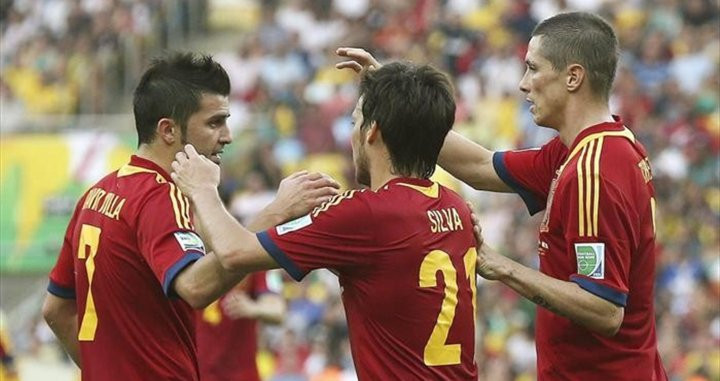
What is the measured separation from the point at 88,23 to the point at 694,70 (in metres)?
9.91

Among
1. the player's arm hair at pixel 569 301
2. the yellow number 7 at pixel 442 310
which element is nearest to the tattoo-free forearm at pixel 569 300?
the player's arm hair at pixel 569 301

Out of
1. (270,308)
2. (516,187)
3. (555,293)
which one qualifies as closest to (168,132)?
(516,187)

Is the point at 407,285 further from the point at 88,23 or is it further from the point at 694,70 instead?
the point at 88,23

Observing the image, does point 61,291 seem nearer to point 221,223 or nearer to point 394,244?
point 221,223

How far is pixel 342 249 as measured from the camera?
216 inches

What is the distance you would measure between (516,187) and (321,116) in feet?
35.8

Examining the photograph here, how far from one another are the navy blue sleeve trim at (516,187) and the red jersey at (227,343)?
2773mm

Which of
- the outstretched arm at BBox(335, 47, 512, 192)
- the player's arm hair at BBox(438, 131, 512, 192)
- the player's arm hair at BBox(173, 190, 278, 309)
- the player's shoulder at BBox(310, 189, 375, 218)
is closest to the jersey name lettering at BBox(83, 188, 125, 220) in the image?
the player's arm hair at BBox(173, 190, 278, 309)

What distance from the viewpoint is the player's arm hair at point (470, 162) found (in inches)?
274

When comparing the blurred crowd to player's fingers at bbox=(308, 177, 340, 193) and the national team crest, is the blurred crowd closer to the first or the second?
player's fingers at bbox=(308, 177, 340, 193)

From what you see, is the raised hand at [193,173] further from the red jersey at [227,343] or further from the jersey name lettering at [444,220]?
the red jersey at [227,343]

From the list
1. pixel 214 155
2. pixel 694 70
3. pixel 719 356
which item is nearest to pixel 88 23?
pixel 694 70

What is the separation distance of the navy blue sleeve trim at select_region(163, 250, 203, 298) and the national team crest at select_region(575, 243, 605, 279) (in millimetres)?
1479

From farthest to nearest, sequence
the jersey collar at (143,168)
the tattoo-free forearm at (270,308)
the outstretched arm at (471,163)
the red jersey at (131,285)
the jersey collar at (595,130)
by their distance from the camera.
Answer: the tattoo-free forearm at (270,308)
the outstretched arm at (471,163)
the jersey collar at (143,168)
the jersey collar at (595,130)
the red jersey at (131,285)
